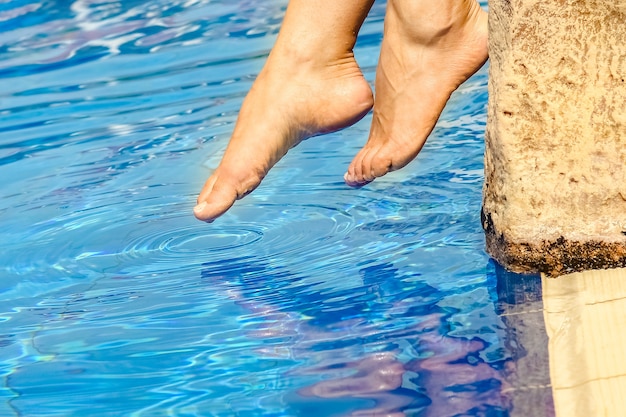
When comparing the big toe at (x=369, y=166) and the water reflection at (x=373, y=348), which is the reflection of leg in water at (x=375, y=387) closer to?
the water reflection at (x=373, y=348)

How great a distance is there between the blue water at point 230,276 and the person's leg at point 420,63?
20 cm

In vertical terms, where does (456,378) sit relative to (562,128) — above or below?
below

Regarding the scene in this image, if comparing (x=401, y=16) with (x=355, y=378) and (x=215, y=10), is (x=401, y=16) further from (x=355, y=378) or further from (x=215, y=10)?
(x=215, y=10)

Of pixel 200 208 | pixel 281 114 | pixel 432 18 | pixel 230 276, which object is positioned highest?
pixel 432 18

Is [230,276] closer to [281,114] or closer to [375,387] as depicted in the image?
[281,114]

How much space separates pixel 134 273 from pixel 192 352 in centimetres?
53

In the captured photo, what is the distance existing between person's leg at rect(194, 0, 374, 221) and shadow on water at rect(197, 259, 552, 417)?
11.8 inches

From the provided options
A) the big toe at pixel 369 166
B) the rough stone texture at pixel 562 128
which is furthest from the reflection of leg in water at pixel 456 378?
the big toe at pixel 369 166

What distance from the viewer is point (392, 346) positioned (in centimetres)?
202

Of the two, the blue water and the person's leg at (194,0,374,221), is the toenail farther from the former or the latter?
the blue water

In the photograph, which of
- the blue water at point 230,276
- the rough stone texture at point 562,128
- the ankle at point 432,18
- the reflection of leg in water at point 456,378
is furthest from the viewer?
the ankle at point 432,18

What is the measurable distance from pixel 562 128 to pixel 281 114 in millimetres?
782

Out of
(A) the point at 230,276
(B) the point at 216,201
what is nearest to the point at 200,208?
(B) the point at 216,201

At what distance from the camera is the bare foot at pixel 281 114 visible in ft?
8.77
